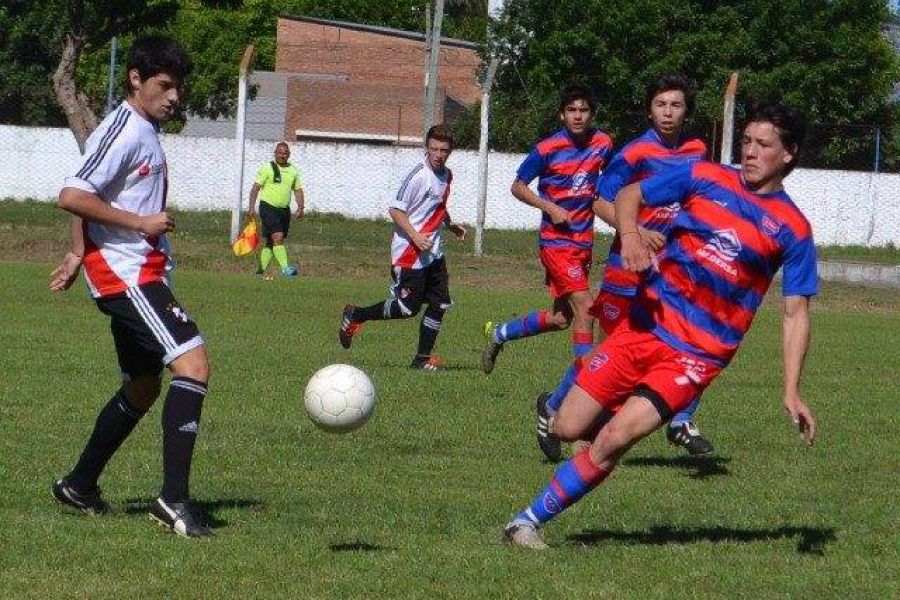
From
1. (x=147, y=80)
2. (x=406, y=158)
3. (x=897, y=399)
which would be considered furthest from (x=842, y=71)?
(x=147, y=80)

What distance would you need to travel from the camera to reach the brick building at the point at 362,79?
49.4 m

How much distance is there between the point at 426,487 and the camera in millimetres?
7535

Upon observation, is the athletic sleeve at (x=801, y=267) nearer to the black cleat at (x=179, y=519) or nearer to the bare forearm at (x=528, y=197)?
the black cleat at (x=179, y=519)

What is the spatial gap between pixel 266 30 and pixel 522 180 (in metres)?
65.0

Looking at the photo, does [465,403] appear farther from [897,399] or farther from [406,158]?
[406,158]

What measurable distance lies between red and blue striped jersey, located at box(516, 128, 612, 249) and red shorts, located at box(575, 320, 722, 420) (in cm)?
390

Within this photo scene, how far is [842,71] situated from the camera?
40.4m

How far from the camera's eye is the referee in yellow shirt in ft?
72.0

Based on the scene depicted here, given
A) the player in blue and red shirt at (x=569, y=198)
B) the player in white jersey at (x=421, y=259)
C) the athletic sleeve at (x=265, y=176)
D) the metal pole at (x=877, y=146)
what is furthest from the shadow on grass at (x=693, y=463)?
the metal pole at (x=877, y=146)

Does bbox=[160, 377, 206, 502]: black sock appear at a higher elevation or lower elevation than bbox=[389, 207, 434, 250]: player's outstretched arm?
→ lower

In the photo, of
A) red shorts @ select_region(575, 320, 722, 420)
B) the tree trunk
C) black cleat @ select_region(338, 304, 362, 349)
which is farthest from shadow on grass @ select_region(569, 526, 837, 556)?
the tree trunk

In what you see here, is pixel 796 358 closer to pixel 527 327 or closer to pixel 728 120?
pixel 527 327

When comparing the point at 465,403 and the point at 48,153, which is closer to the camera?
the point at 465,403

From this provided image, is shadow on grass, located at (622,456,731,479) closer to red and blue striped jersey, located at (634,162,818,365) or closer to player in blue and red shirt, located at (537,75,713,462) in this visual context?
player in blue and red shirt, located at (537,75,713,462)
